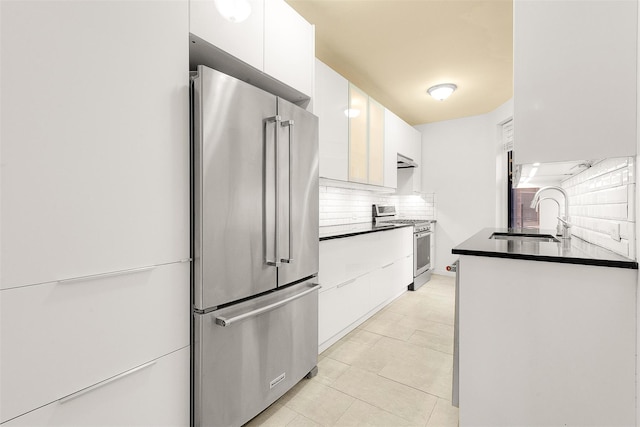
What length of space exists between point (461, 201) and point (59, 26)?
5122 millimetres

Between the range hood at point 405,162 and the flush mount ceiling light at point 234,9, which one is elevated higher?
the flush mount ceiling light at point 234,9

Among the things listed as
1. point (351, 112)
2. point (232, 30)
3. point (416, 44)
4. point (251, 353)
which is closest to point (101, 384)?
point (251, 353)

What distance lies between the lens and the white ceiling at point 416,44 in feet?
7.47

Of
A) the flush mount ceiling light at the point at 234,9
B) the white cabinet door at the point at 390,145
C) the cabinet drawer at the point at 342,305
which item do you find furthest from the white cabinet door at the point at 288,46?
the white cabinet door at the point at 390,145

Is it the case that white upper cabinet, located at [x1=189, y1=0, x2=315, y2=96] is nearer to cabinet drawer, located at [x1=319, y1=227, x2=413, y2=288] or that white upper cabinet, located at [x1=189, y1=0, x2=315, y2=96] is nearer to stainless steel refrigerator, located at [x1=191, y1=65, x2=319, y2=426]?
stainless steel refrigerator, located at [x1=191, y1=65, x2=319, y2=426]

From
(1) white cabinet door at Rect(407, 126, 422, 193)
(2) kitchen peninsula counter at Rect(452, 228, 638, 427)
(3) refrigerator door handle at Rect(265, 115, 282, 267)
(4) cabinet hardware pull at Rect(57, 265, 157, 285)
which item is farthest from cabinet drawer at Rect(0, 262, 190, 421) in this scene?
(1) white cabinet door at Rect(407, 126, 422, 193)

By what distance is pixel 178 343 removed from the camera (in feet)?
4.39

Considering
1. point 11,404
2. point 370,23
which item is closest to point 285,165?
point 11,404

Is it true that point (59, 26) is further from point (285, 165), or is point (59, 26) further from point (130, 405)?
point (130, 405)

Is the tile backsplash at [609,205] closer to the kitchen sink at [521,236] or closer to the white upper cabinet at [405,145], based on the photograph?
the kitchen sink at [521,236]

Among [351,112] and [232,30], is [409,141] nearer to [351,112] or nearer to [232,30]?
[351,112]

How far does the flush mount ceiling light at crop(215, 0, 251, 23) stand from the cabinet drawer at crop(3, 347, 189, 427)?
5.47ft

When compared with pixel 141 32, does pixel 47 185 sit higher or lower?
lower

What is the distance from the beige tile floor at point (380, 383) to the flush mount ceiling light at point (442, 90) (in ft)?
8.84
